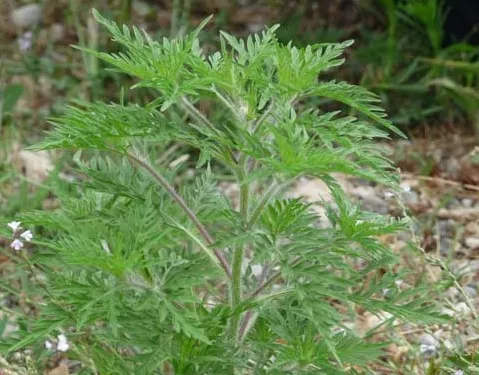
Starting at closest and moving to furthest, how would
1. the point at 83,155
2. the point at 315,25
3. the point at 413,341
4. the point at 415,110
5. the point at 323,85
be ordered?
the point at 323,85 → the point at 413,341 → the point at 83,155 → the point at 415,110 → the point at 315,25

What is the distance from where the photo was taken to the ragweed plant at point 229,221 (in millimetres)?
1660

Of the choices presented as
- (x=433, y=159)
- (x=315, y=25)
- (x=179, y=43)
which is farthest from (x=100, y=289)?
(x=315, y=25)

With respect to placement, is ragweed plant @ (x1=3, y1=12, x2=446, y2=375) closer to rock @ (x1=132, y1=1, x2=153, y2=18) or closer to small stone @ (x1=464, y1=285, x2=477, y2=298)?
small stone @ (x1=464, y1=285, x2=477, y2=298)

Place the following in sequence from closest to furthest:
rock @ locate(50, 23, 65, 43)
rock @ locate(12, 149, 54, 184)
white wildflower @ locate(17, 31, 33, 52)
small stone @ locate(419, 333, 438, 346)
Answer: small stone @ locate(419, 333, 438, 346)
rock @ locate(12, 149, 54, 184)
white wildflower @ locate(17, 31, 33, 52)
rock @ locate(50, 23, 65, 43)

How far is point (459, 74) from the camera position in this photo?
3621 millimetres

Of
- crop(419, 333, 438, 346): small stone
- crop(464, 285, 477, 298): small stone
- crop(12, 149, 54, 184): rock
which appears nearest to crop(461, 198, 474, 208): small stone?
crop(464, 285, 477, 298): small stone

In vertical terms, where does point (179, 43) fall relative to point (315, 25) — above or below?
above

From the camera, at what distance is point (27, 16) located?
4355mm

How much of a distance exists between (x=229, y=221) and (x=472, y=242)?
1392 mm

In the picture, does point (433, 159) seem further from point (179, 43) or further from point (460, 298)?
point (179, 43)

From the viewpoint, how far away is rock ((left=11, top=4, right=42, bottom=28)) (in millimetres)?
4332

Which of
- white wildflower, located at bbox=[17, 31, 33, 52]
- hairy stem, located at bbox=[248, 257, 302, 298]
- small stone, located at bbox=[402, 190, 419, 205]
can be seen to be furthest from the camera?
white wildflower, located at bbox=[17, 31, 33, 52]

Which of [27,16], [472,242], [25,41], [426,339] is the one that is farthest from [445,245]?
[27,16]

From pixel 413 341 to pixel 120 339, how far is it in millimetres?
1009
